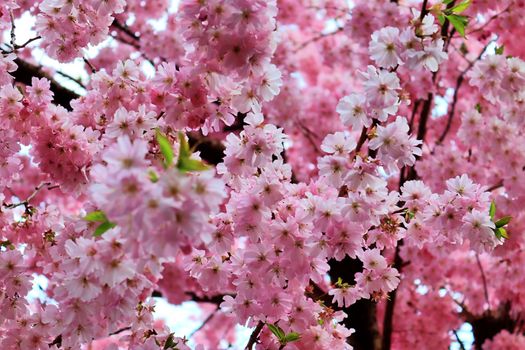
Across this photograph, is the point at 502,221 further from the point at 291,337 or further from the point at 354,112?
the point at 291,337

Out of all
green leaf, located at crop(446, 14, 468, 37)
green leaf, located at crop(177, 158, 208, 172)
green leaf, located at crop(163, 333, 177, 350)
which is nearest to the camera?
green leaf, located at crop(177, 158, 208, 172)

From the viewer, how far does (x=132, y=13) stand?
8.11 meters

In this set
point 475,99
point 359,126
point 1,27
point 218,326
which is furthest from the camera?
point 218,326

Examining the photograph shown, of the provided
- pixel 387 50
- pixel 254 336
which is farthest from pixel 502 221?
pixel 254 336

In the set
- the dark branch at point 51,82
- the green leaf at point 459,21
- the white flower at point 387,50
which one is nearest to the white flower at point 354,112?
the white flower at point 387,50

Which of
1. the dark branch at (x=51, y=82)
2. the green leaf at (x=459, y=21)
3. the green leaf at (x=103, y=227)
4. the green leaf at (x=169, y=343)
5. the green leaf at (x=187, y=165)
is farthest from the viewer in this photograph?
the dark branch at (x=51, y=82)

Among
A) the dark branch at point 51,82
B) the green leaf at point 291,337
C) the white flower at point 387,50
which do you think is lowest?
the green leaf at point 291,337

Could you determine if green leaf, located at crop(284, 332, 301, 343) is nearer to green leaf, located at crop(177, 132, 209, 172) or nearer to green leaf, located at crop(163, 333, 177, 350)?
green leaf, located at crop(163, 333, 177, 350)

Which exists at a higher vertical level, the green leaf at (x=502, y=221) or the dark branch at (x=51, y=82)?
the dark branch at (x=51, y=82)

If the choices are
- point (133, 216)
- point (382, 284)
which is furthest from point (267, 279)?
point (133, 216)

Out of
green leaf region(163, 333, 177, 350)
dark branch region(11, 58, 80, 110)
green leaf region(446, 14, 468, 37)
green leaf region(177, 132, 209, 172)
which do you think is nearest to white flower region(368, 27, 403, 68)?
green leaf region(446, 14, 468, 37)

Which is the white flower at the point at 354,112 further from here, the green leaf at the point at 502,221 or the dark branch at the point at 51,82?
the dark branch at the point at 51,82

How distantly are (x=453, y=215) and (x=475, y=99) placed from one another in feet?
15.6

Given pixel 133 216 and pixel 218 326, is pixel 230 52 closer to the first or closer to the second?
pixel 133 216
